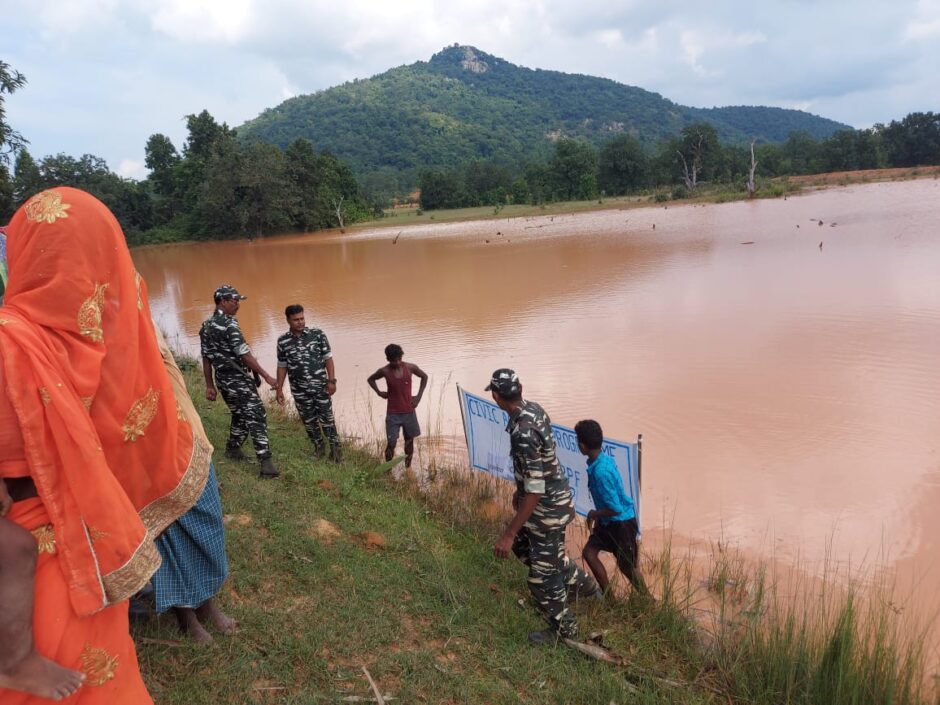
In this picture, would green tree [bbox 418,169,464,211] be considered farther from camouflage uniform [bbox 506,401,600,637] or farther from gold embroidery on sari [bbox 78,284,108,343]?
gold embroidery on sari [bbox 78,284,108,343]

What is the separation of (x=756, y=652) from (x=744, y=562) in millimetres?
1713

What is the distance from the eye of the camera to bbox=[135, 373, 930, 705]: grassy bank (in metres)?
2.66

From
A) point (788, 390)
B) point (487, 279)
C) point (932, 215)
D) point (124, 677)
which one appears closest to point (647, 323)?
point (788, 390)

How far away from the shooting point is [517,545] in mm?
3693

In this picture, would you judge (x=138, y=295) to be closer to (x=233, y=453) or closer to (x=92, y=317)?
(x=92, y=317)

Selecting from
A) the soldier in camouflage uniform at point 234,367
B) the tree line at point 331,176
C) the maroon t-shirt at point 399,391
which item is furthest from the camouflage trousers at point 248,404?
the tree line at point 331,176

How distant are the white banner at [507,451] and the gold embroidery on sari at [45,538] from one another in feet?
10.2

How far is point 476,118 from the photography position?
138250 millimetres

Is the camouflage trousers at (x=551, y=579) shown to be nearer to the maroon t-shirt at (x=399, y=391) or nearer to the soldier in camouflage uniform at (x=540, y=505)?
the soldier in camouflage uniform at (x=540, y=505)

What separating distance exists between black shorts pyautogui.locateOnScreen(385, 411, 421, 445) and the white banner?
649 mm

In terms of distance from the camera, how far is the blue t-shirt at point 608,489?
12.0ft

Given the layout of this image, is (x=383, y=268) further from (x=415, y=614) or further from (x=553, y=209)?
(x=553, y=209)

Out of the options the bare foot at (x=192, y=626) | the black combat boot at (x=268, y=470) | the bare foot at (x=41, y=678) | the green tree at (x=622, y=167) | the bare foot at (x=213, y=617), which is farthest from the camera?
the green tree at (x=622, y=167)

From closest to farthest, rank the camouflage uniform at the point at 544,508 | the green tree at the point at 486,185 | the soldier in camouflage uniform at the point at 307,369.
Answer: the camouflage uniform at the point at 544,508 → the soldier in camouflage uniform at the point at 307,369 → the green tree at the point at 486,185
